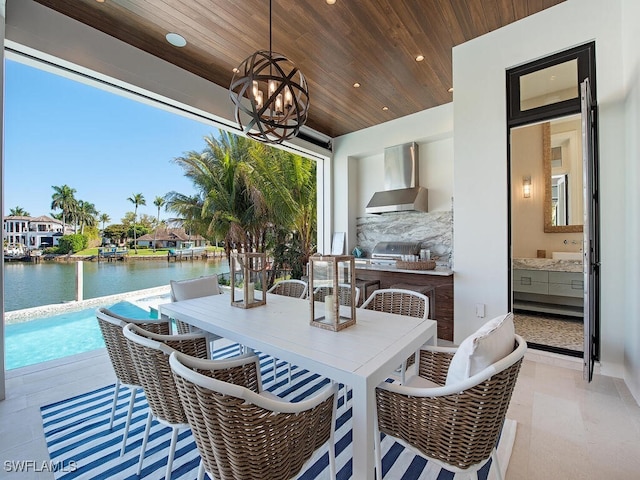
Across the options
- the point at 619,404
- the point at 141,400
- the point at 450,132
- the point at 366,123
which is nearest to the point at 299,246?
the point at 366,123

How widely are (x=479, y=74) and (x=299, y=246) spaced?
14.3 feet

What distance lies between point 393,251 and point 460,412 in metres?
3.82

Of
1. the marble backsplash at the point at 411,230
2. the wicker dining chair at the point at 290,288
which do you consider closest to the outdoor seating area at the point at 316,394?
the wicker dining chair at the point at 290,288

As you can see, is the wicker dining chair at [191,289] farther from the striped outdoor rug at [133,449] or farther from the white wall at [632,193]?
the white wall at [632,193]

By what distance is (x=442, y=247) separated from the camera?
448cm

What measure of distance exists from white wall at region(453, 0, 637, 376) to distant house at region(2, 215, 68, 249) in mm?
4658

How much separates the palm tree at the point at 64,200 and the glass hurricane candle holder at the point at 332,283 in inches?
163

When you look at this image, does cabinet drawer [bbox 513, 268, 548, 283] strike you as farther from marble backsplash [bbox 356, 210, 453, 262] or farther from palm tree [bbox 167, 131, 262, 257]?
palm tree [bbox 167, 131, 262, 257]

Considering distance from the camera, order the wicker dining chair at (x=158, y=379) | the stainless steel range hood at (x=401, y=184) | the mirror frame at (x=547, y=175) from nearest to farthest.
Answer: the wicker dining chair at (x=158, y=379)
the mirror frame at (x=547, y=175)
the stainless steel range hood at (x=401, y=184)

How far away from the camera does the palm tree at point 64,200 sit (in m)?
3.83

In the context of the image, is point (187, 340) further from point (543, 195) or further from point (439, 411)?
point (543, 195)

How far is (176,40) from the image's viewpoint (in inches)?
111

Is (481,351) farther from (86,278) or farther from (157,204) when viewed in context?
(157,204)

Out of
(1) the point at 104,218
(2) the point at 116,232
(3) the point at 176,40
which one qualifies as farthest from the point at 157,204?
(3) the point at 176,40
